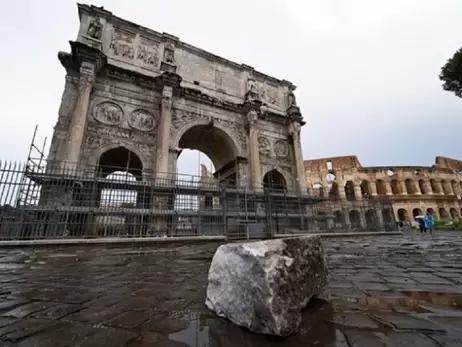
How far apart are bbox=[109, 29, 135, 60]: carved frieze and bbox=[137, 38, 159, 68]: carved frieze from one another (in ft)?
1.51

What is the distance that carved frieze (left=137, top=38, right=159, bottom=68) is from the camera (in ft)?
41.8

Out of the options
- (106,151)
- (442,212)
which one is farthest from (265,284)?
(442,212)

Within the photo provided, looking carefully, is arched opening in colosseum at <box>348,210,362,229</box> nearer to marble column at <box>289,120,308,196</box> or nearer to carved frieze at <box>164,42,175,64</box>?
marble column at <box>289,120,308,196</box>

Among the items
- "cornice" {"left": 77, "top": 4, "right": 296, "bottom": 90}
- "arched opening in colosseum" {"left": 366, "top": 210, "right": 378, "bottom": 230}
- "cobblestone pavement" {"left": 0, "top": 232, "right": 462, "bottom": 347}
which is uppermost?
"cornice" {"left": 77, "top": 4, "right": 296, "bottom": 90}

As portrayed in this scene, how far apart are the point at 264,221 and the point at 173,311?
9.33m

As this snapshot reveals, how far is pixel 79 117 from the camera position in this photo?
9305mm

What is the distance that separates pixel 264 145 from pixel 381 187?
2456 cm

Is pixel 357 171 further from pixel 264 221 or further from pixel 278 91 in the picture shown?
pixel 264 221

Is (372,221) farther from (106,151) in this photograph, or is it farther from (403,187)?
(403,187)

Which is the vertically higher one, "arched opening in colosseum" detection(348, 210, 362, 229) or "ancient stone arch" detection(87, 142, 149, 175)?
"ancient stone arch" detection(87, 142, 149, 175)

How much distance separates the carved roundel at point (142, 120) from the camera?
11242 mm

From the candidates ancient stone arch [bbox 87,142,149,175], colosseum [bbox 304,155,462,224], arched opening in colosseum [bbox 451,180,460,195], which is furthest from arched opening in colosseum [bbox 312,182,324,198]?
arched opening in colosseum [bbox 451,180,460,195]

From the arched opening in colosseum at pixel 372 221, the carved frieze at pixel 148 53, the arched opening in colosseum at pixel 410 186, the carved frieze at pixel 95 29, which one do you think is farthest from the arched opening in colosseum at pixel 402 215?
the carved frieze at pixel 95 29

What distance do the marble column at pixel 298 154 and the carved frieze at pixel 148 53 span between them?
391 inches
